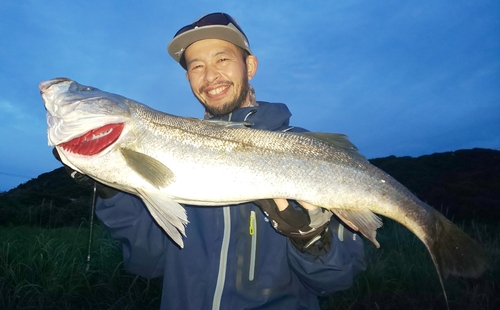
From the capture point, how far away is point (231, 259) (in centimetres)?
304

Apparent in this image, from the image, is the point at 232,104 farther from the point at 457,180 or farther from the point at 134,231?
the point at 457,180

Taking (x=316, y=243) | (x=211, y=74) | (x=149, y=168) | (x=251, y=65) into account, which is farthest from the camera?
(x=251, y=65)

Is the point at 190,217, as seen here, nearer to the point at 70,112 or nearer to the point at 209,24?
the point at 70,112

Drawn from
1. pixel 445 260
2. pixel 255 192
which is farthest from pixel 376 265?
pixel 255 192

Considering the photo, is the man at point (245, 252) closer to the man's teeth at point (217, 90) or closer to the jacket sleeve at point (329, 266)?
the jacket sleeve at point (329, 266)

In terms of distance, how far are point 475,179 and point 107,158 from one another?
13727 millimetres

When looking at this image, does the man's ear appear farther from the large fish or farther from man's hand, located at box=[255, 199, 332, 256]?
man's hand, located at box=[255, 199, 332, 256]

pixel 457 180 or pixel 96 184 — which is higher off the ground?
pixel 457 180

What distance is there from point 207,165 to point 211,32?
1843 millimetres

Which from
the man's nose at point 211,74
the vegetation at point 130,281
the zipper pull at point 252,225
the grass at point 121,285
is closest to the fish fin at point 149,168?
the zipper pull at point 252,225

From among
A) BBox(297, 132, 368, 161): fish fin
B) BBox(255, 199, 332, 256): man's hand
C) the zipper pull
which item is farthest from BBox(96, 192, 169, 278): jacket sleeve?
BBox(297, 132, 368, 161): fish fin

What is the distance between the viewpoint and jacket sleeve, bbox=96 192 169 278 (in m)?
3.06

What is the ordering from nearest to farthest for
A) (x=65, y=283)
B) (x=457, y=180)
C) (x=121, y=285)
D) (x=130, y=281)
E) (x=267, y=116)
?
(x=267, y=116), (x=65, y=283), (x=121, y=285), (x=130, y=281), (x=457, y=180)

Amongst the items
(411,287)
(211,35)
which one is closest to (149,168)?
(211,35)
